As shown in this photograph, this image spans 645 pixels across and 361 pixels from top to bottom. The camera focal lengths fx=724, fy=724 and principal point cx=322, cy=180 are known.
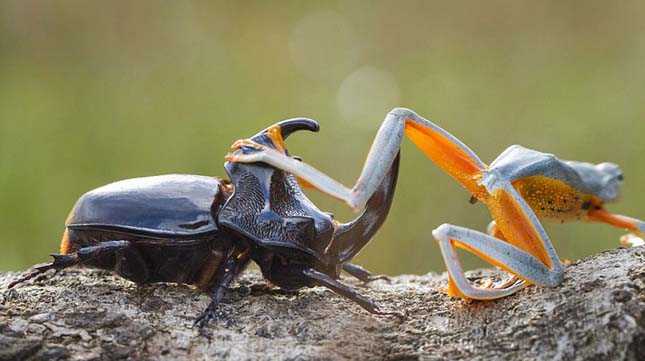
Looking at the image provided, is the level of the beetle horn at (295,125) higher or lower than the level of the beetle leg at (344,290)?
higher

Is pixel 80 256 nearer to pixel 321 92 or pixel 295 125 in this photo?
pixel 295 125

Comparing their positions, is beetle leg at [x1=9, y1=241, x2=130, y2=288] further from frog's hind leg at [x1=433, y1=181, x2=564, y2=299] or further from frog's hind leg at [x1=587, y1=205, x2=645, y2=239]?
frog's hind leg at [x1=587, y1=205, x2=645, y2=239]

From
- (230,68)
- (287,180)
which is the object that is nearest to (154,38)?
(230,68)

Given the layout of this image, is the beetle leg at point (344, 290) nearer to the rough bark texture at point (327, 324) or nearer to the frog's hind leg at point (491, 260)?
the rough bark texture at point (327, 324)

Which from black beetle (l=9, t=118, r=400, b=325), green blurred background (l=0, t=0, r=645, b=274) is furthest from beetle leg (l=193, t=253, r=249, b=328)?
green blurred background (l=0, t=0, r=645, b=274)

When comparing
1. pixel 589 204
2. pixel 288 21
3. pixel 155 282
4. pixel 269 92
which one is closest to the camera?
pixel 155 282

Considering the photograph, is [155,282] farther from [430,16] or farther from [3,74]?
[430,16]

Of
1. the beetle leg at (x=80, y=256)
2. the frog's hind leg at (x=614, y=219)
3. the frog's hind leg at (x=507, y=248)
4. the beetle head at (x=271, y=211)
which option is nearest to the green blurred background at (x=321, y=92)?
the frog's hind leg at (x=614, y=219)
